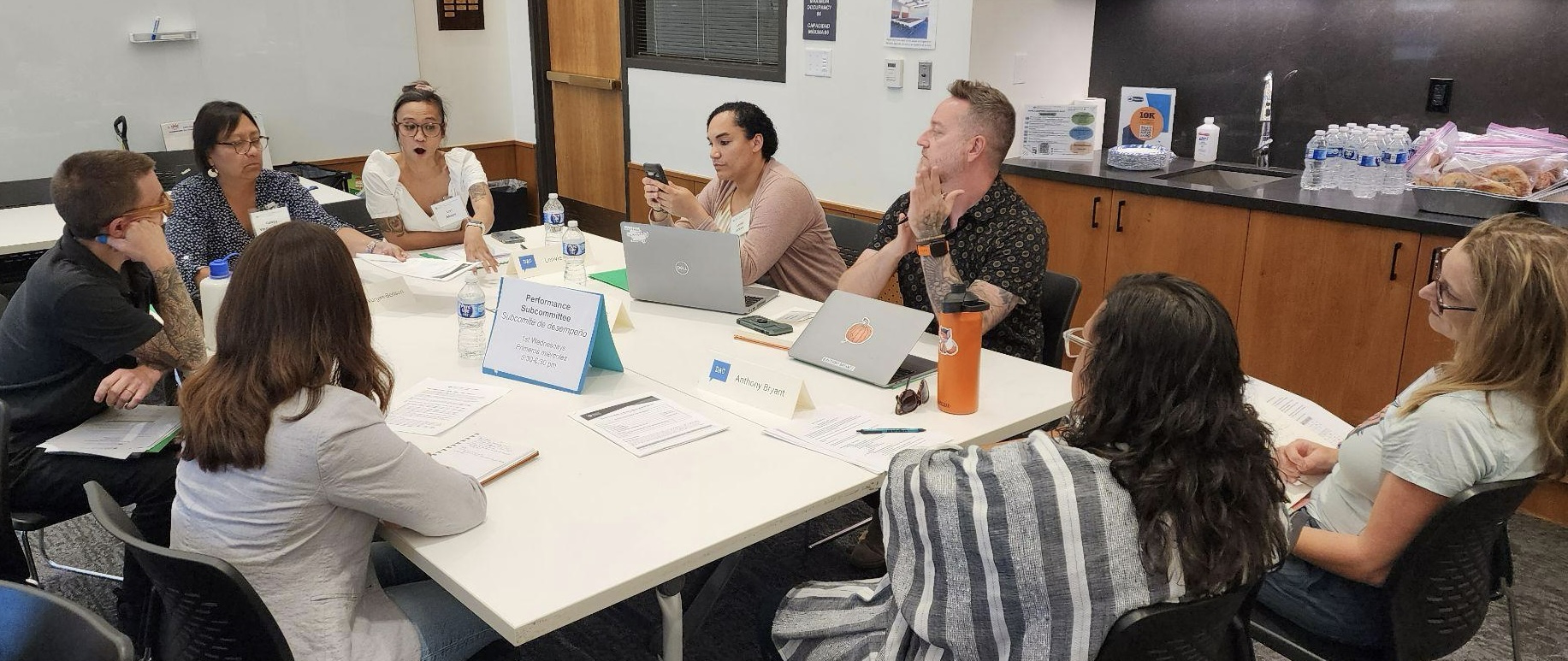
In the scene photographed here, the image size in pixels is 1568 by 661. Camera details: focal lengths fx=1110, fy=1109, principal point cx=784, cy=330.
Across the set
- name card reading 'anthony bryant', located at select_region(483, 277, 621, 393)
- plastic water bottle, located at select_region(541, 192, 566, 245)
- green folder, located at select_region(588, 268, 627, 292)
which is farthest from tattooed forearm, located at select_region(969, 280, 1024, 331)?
plastic water bottle, located at select_region(541, 192, 566, 245)

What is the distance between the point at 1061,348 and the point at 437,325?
1563 millimetres

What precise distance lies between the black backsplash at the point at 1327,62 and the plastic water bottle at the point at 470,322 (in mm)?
2898

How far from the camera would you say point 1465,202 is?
3.13m

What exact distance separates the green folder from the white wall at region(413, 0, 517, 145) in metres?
3.17

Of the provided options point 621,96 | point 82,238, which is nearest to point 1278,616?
point 82,238

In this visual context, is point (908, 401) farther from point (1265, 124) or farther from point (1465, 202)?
point (1265, 124)

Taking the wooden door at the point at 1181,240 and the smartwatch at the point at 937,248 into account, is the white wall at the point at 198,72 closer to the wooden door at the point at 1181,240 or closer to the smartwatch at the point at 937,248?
the wooden door at the point at 1181,240

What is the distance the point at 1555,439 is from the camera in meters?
1.60

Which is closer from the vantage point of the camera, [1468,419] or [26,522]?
[1468,419]

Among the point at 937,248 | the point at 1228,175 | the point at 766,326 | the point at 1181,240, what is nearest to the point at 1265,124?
the point at 1228,175

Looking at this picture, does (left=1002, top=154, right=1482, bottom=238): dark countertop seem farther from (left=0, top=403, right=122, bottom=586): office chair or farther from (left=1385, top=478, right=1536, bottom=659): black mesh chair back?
(left=0, top=403, right=122, bottom=586): office chair

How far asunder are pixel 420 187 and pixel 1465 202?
10.5 feet

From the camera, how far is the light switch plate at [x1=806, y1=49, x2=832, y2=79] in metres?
4.55

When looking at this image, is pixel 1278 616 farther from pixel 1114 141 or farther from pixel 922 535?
pixel 1114 141
